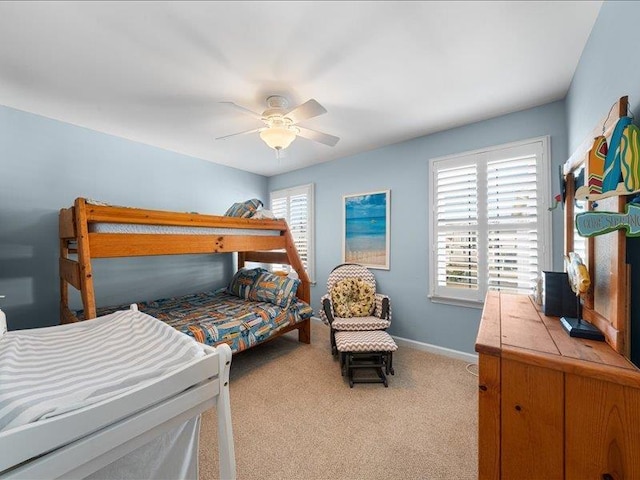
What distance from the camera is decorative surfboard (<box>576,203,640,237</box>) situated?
0.74 m

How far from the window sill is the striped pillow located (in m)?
1.57

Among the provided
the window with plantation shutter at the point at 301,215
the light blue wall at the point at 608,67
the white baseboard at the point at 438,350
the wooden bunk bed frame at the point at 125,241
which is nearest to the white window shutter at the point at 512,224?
the light blue wall at the point at 608,67

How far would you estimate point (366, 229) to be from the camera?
3.35 meters

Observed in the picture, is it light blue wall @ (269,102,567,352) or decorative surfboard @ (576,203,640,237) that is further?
light blue wall @ (269,102,567,352)

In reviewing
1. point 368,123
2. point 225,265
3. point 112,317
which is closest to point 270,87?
point 368,123

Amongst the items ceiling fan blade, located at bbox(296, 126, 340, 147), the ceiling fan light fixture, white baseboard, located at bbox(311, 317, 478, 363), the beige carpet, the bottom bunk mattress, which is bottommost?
the beige carpet

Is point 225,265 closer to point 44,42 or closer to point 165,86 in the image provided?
point 165,86

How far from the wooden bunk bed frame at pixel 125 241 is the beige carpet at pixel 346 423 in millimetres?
755

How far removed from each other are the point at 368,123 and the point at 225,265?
292 cm

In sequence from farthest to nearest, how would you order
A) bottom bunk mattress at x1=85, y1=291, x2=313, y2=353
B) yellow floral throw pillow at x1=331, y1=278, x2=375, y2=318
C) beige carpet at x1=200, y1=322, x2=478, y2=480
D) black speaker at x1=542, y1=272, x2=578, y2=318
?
yellow floral throw pillow at x1=331, y1=278, x2=375, y2=318, bottom bunk mattress at x1=85, y1=291, x2=313, y2=353, beige carpet at x1=200, y1=322, x2=478, y2=480, black speaker at x1=542, y1=272, x2=578, y2=318

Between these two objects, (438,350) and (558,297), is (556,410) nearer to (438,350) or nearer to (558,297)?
(558,297)

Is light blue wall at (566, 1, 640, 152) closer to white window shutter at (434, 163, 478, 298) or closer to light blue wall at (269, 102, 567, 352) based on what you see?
light blue wall at (269, 102, 567, 352)

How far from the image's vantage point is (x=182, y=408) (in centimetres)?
87

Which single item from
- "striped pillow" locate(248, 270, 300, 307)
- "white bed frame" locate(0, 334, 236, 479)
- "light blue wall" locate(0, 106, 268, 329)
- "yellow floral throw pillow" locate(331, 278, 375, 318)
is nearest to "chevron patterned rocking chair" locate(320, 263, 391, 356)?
"yellow floral throw pillow" locate(331, 278, 375, 318)
